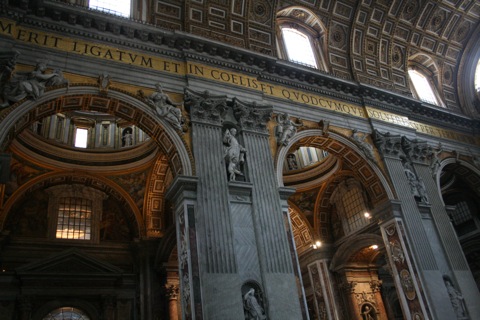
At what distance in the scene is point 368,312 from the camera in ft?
47.8

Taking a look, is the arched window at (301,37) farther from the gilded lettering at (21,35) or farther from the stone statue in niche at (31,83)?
the gilded lettering at (21,35)

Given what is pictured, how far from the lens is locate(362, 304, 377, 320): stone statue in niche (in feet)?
47.4

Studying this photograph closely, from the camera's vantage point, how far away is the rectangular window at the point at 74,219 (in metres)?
13.8

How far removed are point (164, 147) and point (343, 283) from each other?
28.3 ft

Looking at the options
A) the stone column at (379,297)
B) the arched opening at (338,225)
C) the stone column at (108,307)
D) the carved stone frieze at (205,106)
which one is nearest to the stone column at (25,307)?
the stone column at (108,307)

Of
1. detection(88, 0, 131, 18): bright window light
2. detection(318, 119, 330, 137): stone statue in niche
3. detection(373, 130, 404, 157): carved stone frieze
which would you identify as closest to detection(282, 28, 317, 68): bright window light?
detection(318, 119, 330, 137): stone statue in niche

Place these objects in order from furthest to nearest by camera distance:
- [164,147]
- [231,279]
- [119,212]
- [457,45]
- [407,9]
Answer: [457,45] → [407,9] → [119,212] → [164,147] → [231,279]

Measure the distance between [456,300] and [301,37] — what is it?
9658 millimetres

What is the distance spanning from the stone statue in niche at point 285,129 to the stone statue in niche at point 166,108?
2.72 meters

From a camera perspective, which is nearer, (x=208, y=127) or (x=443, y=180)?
(x=208, y=127)

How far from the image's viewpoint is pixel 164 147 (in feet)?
33.2

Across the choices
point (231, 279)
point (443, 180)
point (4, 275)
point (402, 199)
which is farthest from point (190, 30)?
point (443, 180)

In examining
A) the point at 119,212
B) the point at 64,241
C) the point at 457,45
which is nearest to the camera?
the point at 64,241

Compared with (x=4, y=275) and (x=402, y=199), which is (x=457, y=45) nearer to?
(x=402, y=199)
